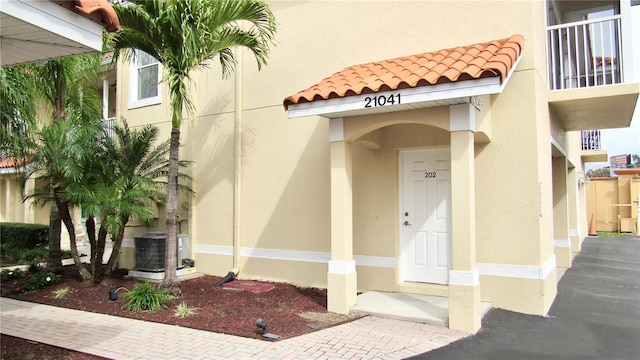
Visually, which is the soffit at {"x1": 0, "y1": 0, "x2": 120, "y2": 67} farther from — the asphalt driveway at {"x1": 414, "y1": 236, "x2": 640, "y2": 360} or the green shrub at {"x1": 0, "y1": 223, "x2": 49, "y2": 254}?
the green shrub at {"x1": 0, "y1": 223, "x2": 49, "y2": 254}

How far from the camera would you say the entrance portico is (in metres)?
5.63

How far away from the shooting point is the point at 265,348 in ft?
16.8

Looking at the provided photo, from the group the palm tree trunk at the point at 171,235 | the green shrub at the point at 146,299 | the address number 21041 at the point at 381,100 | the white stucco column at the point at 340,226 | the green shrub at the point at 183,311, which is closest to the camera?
the address number 21041 at the point at 381,100

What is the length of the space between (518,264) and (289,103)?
409 centimetres

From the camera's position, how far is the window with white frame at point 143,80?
1105cm

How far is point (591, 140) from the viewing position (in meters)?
17.6

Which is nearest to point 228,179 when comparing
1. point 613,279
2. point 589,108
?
point 589,108

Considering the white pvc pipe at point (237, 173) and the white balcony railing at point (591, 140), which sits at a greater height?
the white balcony railing at point (591, 140)

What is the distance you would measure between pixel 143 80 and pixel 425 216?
312 inches

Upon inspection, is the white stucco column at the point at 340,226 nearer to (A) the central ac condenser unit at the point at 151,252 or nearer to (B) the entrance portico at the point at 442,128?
(B) the entrance portico at the point at 442,128

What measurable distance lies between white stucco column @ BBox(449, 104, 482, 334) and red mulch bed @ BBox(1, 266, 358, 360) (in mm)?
1604

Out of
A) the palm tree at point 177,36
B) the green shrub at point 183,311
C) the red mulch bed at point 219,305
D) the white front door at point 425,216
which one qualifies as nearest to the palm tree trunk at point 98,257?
the red mulch bed at point 219,305

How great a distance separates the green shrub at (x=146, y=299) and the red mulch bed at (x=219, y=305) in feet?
0.34

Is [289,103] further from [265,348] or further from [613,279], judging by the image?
[613,279]
